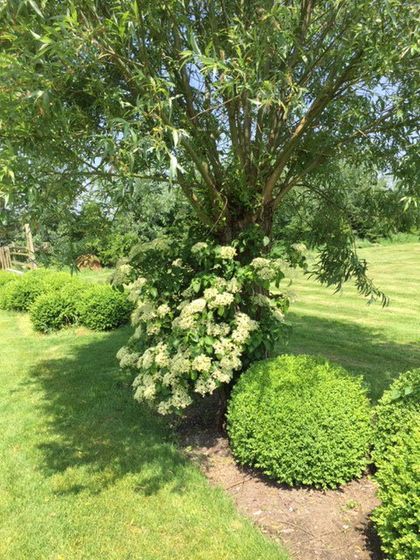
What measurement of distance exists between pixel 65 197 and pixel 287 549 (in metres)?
3.07

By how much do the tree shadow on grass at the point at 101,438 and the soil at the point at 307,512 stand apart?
46 cm

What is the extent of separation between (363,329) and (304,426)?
683 centimetres

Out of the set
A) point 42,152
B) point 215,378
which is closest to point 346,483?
point 215,378

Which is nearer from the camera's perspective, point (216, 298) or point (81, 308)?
point (216, 298)

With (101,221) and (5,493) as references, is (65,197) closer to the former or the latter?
(101,221)

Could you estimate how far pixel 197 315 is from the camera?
405 centimetres

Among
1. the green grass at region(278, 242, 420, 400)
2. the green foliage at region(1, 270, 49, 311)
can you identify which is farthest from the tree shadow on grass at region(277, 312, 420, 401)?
the green foliage at region(1, 270, 49, 311)

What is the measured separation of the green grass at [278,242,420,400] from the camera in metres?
7.17

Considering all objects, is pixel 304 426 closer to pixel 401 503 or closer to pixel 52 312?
pixel 401 503

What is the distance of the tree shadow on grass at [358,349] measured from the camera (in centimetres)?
674

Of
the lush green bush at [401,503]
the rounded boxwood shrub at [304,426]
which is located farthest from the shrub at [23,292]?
the lush green bush at [401,503]

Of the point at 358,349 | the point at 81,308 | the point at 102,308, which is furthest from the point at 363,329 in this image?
the point at 81,308

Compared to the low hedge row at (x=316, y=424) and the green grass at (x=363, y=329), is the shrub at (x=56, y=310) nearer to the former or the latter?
the green grass at (x=363, y=329)

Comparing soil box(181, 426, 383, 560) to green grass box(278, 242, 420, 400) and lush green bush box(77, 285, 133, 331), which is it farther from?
lush green bush box(77, 285, 133, 331)
